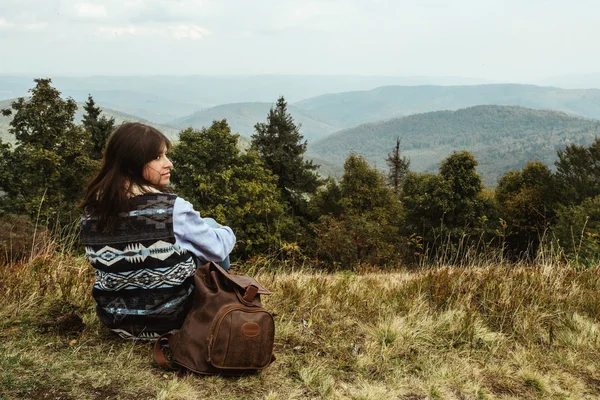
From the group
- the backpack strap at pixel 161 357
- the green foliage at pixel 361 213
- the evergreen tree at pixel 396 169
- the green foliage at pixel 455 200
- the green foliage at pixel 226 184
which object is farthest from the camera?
the evergreen tree at pixel 396 169

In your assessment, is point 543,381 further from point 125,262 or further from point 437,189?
point 437,189

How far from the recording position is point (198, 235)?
2.96 meters

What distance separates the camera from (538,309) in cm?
434

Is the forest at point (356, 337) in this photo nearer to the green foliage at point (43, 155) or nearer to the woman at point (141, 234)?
the woman at point (141, 234)

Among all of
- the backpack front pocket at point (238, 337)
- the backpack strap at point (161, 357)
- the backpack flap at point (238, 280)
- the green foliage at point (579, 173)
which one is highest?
the backpack flap at point (238, 280)

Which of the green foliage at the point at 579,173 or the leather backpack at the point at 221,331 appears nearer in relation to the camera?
the leather backpack at the point at 221,331

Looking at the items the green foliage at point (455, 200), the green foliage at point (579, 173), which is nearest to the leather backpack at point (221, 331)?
the green foliage at point (455, 200)

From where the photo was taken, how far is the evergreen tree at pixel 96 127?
108 feet

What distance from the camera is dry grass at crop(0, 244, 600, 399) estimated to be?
2.85 meters

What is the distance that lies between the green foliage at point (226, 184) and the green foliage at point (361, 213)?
416cm

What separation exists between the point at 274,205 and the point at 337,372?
24.2m

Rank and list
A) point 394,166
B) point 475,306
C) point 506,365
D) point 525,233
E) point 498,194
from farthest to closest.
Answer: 1. point 394,166
2. point 498,194
3. point 525,233
4. point 475,306
5. point 506,365

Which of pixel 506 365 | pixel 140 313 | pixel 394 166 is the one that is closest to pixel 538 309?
pixel 506 365

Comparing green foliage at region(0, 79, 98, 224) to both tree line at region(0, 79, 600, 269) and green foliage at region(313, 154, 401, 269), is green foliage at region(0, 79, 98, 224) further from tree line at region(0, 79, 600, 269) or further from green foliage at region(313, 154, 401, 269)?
green foliage at region(313, 154, 401, 269)
